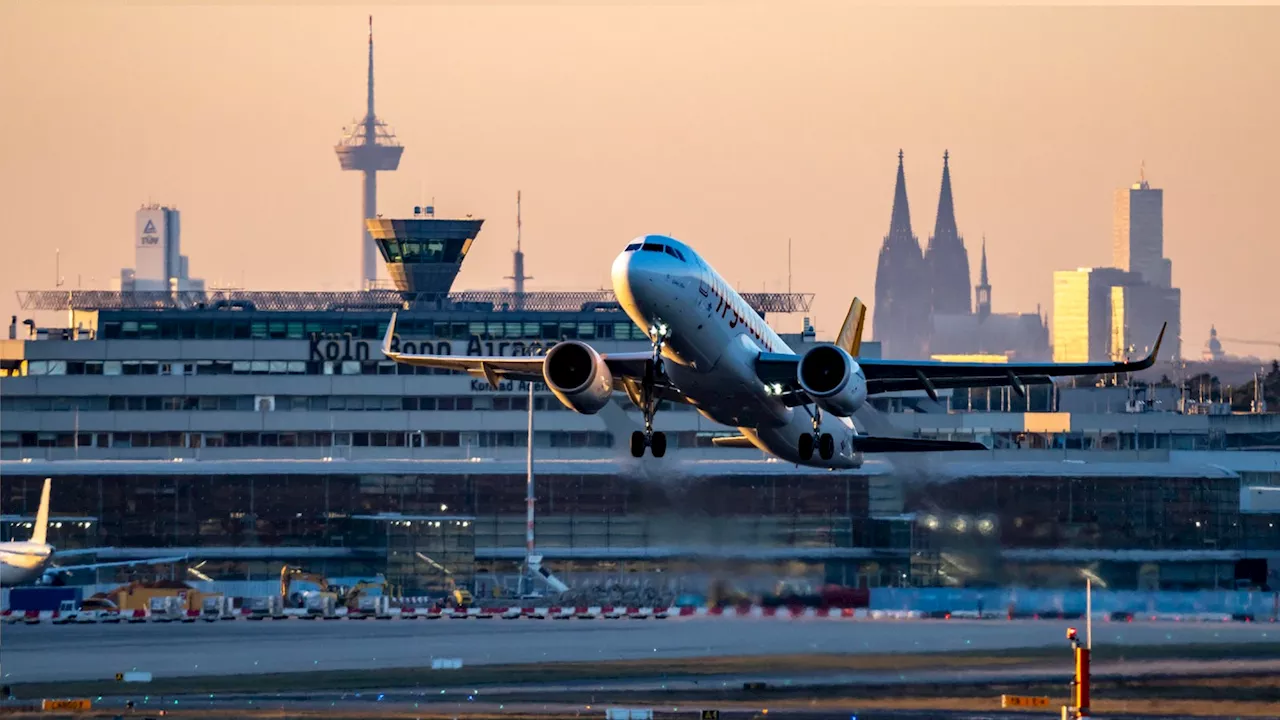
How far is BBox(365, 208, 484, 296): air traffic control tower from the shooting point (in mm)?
191375

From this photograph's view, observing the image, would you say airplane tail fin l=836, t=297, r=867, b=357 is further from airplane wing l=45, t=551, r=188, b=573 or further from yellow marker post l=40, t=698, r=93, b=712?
airplane wing l=45, t=551, r=188, b=573

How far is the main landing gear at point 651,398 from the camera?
65.9 meters

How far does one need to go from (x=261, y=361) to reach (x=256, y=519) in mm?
42593

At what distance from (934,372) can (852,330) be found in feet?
43.9

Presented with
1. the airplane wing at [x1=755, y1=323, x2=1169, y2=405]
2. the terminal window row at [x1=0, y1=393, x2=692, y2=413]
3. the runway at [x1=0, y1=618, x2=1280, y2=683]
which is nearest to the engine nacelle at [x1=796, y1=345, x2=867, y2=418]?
the airplane wing at [x1=755, y1=323, x2=1169, y2=405]

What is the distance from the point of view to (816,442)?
3142 inches

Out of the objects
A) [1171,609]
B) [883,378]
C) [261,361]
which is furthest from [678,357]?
[261,361]

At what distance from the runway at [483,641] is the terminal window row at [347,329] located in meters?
74.0

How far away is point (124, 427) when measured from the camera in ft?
579

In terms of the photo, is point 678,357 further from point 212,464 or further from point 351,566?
point 212,464

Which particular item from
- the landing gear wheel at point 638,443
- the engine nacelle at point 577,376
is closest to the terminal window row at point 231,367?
the landing gear wheel at point 638,443

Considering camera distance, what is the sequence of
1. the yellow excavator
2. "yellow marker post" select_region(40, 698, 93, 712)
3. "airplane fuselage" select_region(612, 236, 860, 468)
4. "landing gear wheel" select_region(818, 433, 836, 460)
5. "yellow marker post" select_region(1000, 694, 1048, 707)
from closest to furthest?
1. "airplane fuselage" select_region(612, 236, 860, 468)
2. "yellow marker post" select_region(1000, 694, 1048, 707)
3. "yellow marker post" select_region(40, 698, 93, 712)
4. "landing gear wheel" select_region(818, 433, 836, 460)
5. the yellow excavator

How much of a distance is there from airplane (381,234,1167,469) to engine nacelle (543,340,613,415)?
0.10 ft

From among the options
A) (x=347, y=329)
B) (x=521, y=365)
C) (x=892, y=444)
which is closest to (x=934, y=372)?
(x=892, y=444)
